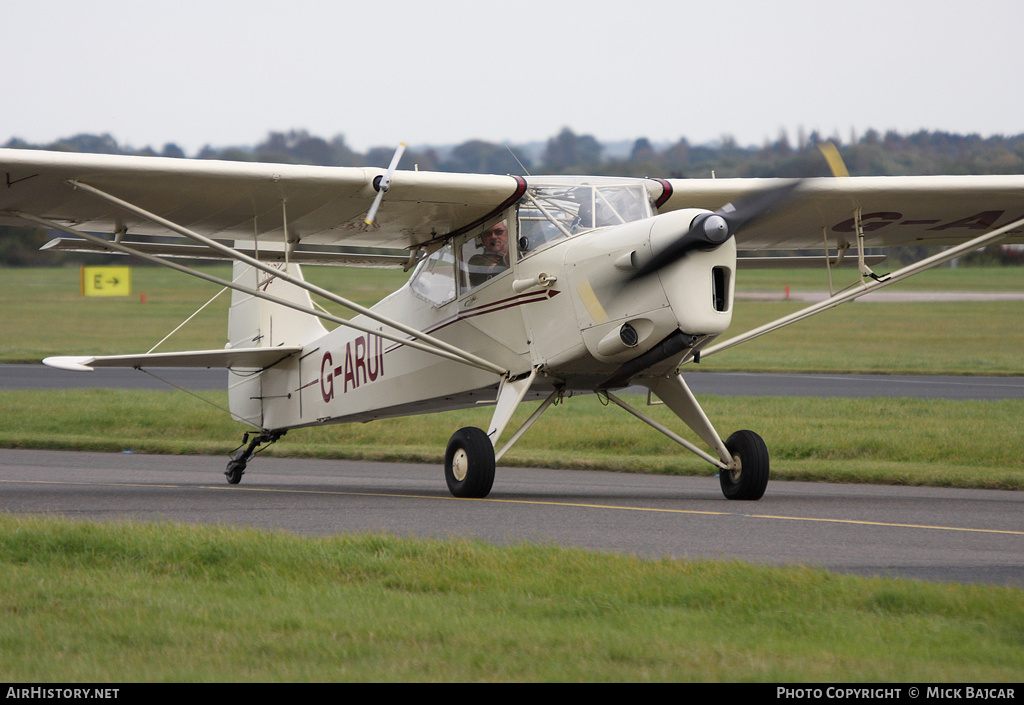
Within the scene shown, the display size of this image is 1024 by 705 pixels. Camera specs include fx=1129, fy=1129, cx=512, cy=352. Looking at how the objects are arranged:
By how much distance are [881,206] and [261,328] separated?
8.56 m

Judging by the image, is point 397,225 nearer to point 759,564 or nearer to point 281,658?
point 759,564

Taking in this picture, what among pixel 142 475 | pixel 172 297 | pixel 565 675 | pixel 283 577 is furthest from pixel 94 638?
pixel 172 297

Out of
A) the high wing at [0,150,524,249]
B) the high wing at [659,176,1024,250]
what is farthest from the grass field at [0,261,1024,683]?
the high wing at [659,176,1024,250]

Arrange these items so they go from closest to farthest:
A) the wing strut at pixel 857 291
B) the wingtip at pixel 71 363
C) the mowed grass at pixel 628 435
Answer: the wing strut at pixel 857 291
the wingtip at pixel 71 363
the mowed grass at pixel 628 435

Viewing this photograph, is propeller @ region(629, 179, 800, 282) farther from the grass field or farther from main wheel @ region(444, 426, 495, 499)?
the grass field

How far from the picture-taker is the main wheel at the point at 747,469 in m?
10.8

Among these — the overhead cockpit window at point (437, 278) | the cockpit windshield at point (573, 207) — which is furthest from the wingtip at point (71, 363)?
the cockpit windshield at point (573, 207)

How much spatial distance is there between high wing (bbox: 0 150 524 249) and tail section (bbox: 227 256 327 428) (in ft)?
10.1

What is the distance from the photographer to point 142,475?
14.2m

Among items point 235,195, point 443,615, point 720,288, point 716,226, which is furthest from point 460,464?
point 443,615

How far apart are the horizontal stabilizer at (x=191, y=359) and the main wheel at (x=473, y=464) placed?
12.8ft

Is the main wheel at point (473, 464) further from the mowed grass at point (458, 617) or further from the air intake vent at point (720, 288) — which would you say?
the mowed grass at point (458, 617)

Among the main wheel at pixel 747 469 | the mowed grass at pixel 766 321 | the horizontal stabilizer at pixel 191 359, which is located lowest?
the mowed grass at pixel 766 321

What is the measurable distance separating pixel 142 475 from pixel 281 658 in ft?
34.3
